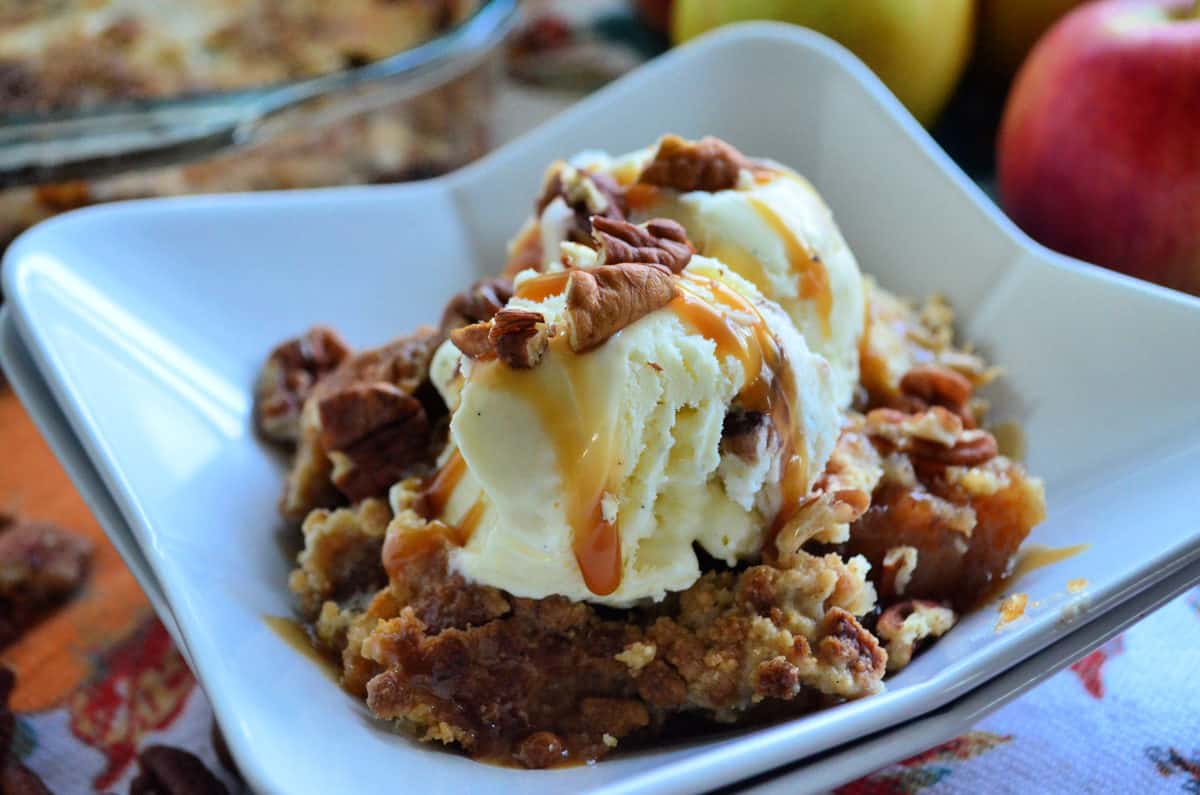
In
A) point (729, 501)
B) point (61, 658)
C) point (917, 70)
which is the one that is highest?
point (729, 501)

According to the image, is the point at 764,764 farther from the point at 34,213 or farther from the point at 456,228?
the point at 34,213

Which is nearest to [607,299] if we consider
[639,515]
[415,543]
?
[639,515]

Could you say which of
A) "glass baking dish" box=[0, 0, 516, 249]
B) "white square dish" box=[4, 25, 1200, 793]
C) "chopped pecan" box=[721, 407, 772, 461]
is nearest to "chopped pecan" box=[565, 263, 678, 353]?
"chopped pecan" box=[721, 407, 772, 461]

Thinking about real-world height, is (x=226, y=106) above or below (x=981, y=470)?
above

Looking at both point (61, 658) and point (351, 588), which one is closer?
point (351, 588)

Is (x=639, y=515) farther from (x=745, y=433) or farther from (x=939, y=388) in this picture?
(x=939, y=388)

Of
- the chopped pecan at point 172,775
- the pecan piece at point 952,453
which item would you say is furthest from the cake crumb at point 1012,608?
the chopped pecan at point 172,775

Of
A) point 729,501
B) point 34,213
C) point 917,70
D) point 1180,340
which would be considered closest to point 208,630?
point 729,501

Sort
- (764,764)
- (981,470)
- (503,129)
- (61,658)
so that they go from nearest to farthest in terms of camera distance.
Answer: (764,764)
(981,470)
(61,658)
(503,129)
